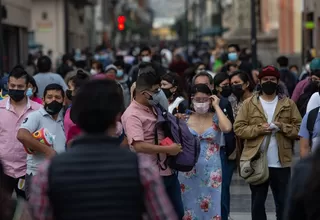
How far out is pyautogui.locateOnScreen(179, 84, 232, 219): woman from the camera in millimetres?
9273

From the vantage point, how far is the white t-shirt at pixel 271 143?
30.6ft

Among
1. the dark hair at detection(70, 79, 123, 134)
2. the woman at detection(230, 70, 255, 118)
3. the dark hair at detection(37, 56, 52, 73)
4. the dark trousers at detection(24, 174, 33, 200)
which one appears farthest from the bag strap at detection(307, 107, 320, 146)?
the dark hair at detection(37, 56, 52, 73)

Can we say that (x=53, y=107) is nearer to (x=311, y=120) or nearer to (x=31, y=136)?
(x=31, y=136)

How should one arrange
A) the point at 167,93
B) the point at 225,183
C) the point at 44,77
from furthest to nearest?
the point at 44,77 → the point at 167,93 → the point at 225,183

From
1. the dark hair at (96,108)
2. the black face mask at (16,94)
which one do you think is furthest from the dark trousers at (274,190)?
the dark hair at (96,108)

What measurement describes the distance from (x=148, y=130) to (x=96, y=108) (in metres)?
3.74

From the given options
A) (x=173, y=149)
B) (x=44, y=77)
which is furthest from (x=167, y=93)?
(x=44, y=77)

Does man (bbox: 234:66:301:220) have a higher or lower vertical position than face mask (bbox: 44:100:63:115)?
lower

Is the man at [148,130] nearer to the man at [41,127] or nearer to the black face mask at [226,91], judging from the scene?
the man at [41,127]

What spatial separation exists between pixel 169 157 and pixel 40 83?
591cm

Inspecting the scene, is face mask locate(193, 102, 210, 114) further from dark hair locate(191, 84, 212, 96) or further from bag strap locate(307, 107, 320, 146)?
bag strap locate(307, 107, 320, 146)

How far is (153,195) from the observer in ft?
15.1

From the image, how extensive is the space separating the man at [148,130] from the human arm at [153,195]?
3.39 metres

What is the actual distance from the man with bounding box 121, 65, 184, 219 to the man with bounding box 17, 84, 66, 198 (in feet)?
1.95
